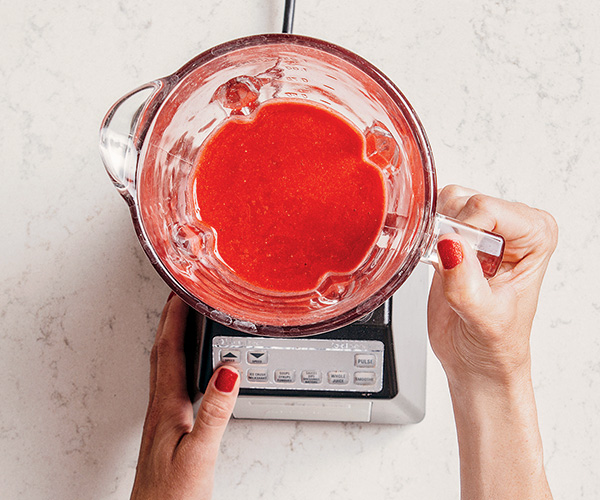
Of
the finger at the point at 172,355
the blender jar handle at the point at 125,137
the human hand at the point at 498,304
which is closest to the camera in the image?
the blender jar handle at the point at 125,137

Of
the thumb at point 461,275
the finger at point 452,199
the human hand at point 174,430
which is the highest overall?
the finger at point 452,199

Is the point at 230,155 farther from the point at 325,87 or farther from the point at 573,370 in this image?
the point at 573,370

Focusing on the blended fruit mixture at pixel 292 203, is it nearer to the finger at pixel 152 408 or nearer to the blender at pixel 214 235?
the blender at pixel 214 235

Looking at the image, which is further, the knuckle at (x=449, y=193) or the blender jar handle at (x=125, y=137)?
the knuckle at (x=449, y=193)

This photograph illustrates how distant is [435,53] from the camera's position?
78 centimetres

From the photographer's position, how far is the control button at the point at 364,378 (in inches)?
25.6

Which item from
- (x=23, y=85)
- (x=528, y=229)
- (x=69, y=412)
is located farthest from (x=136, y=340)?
(x=528, y=229)

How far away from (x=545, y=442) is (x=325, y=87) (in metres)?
0.50

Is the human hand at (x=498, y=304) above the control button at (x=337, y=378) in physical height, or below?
above

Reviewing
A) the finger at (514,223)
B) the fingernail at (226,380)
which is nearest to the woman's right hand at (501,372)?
the finger at (514,223)

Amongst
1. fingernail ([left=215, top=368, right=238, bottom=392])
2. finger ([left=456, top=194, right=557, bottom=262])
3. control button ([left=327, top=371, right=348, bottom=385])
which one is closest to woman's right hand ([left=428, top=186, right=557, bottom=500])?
finger ([left=456, top=194, right=557, bottom=262])

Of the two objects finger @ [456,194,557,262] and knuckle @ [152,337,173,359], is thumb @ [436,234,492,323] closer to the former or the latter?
finger @ [456,194,557,262]

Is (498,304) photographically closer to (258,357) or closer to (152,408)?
(258,357)

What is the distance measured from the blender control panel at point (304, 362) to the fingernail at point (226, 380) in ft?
0.05
